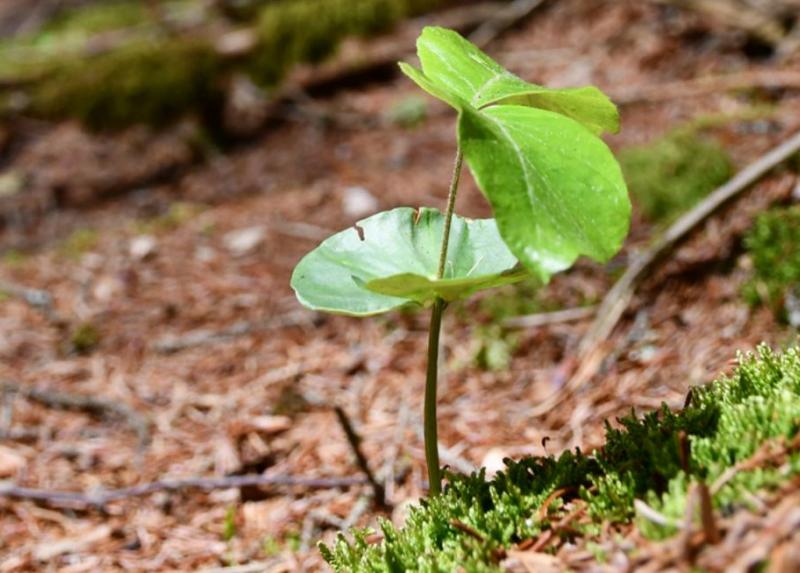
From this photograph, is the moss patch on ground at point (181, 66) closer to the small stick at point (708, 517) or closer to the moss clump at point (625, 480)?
the moss clump at point (625, 480)

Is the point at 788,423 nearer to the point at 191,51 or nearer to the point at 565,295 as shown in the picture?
the point at 565,295

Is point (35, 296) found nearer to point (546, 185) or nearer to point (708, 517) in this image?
point (546, 185)

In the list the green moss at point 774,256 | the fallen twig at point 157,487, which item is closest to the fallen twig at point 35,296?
the fallen twig at point 157,487

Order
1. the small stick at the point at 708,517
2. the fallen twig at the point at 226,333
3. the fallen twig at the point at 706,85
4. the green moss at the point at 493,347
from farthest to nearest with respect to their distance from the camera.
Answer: the fallen twig at the point at 706,85
the fallen twig at the point at 226,333
the green moss at the point at 493,347
the small stick at the point at 708,517

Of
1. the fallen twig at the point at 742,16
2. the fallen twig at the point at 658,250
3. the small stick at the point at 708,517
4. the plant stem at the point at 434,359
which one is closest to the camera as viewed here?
the small stick at the point at 708,517

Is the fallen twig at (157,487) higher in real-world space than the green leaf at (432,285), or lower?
lower

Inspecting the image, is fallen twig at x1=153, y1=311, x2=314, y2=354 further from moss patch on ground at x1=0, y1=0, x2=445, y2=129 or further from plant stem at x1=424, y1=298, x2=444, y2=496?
moss patch on ground at x1=0, y1=0, x2=445, y2=129

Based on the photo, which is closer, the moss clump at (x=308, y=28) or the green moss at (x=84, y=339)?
the green moss at (x=84, y=339)
